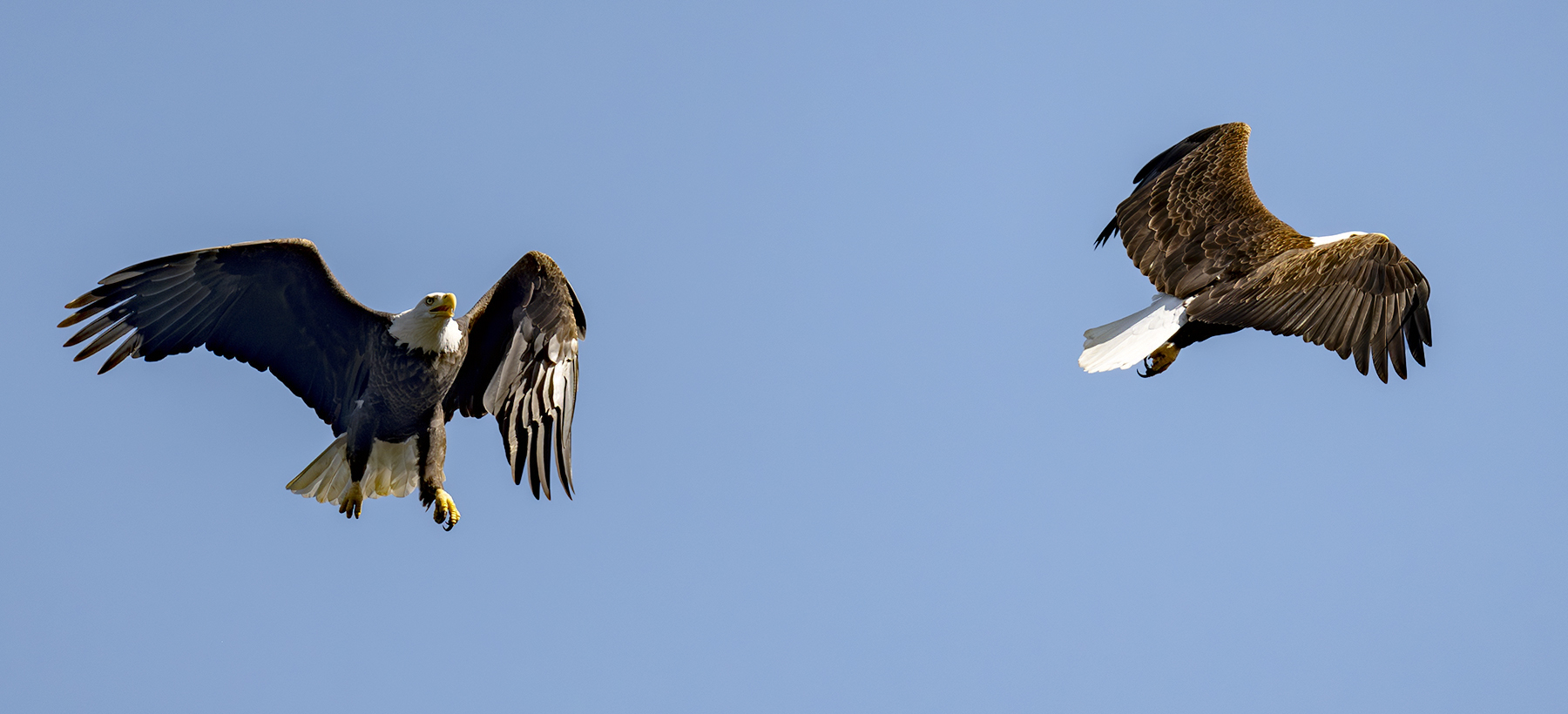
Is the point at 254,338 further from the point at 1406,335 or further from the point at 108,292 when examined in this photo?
the point at 1406,335

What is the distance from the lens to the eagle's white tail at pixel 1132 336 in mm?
9609

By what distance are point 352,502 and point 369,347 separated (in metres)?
0.94

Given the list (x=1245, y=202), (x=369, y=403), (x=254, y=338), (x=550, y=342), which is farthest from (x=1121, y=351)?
→ (x=254, y=338)

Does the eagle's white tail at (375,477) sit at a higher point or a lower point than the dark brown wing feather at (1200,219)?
lower

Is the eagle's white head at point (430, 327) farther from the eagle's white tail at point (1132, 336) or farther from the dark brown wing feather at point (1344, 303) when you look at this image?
the dark brown wing feather at point (1344, 303)

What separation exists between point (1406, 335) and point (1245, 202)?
1.28 metres

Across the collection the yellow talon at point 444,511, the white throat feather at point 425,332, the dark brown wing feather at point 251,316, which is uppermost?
the dark brown wing feather at point 251,316

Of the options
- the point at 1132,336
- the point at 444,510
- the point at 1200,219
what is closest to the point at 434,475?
the point at 444,510

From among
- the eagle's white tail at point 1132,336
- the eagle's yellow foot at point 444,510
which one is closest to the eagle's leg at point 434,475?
the eagle's yellow foot at point 444,510

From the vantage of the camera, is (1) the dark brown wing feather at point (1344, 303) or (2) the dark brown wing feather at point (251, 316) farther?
(1) the dark brown wing feather at point (1344, 303)

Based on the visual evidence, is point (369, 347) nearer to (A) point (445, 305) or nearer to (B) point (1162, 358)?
(A) point (445, 305)

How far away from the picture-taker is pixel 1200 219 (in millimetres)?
10312

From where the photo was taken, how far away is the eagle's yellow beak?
8633mm

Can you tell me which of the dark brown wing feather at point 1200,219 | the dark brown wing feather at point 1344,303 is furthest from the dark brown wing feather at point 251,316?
the dark brown wing feather at point 1344,303
